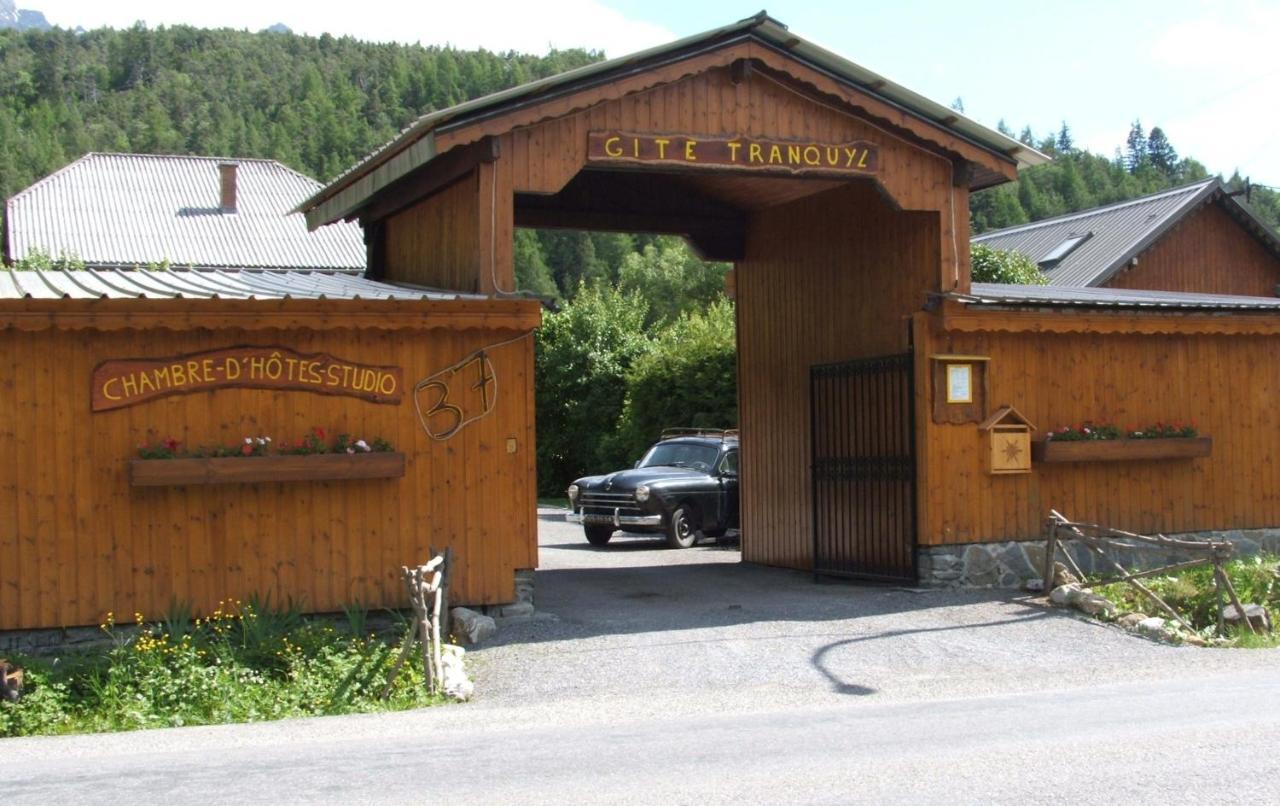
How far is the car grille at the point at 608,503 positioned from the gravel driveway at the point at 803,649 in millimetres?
5509

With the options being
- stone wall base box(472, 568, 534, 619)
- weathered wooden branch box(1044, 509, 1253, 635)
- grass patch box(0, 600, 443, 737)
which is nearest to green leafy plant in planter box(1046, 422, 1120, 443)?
weathered wooden branch box(1044, 509, 1253, 635)

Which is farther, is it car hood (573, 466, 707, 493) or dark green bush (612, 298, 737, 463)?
dark green bush (612, 298, 737, 463)

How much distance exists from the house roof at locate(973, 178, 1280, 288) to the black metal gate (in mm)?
20689

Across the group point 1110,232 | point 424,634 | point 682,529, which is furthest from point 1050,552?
point 1110,232

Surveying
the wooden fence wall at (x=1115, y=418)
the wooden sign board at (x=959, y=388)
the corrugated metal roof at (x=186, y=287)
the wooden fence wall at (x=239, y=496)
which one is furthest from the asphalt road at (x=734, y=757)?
the wooden sign board at (x=959, y=388)

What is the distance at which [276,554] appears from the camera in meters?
11.8

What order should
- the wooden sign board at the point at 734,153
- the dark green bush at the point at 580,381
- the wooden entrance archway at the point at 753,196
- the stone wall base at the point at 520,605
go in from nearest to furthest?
the stone wall base at the point at 520,605
the wooden entrance archway at the point at 753,196
the wooden sign board at the point at 734,153
the dark green bush at the point at 580,381

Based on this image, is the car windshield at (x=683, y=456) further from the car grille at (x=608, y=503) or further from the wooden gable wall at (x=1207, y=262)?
the wooden gable wall at (x=1207, y=262)

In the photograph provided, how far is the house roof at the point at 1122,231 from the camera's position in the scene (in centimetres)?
3556

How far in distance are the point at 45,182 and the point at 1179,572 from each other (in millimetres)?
42301

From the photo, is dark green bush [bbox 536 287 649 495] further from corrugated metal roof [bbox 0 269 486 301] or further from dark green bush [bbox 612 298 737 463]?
corrugated metal roof [bbox 0 269 486 301]

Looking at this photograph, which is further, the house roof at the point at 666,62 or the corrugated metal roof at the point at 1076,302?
the corrugated metal roof at the point at 1076,302

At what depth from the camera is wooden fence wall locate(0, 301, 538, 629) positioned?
36.9ft

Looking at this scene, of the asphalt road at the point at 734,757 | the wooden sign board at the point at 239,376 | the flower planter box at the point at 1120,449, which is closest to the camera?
the asphalt road at the point at 734,757
